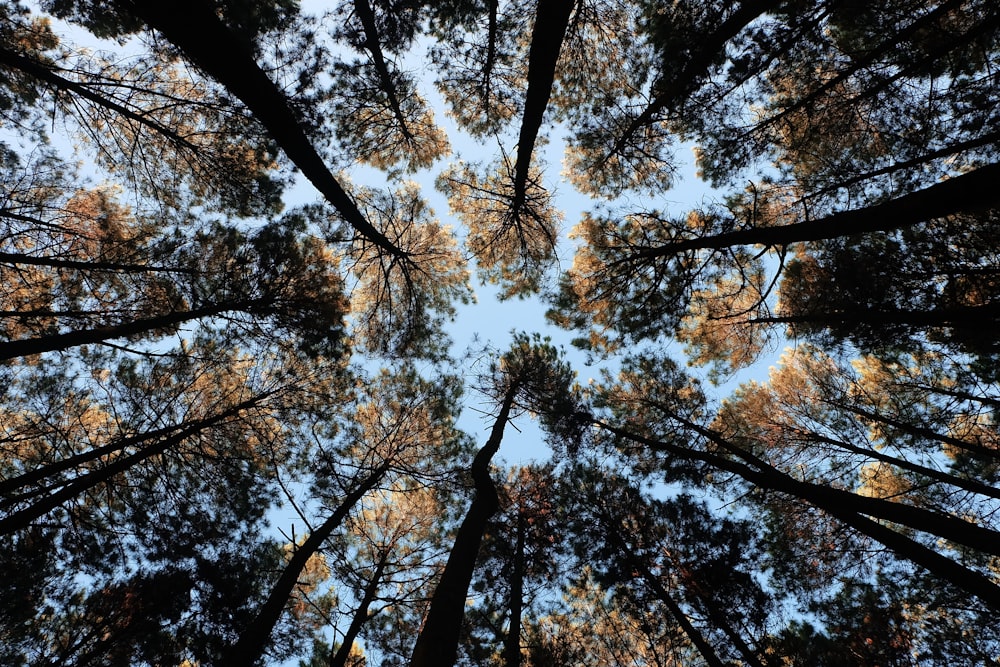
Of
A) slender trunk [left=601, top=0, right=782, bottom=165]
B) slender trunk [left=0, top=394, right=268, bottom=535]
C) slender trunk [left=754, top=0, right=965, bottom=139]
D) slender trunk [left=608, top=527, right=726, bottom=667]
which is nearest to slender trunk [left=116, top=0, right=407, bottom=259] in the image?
slender trunk [left=0, top=394, right=268, bottom=535]

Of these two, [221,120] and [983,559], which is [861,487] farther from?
[221,120]

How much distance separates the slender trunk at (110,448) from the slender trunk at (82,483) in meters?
0.07

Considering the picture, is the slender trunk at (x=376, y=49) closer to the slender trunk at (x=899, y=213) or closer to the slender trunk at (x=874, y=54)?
the slender trunk at (x=899, y=213)

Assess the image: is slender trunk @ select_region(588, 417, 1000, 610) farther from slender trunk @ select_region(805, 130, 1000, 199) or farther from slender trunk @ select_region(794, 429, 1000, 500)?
slender trunk @ select_region(805, 130, 1000, 199)

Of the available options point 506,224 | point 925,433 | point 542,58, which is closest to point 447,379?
point 506,224

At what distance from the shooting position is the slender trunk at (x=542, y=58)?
464 cm

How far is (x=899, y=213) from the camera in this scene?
339cm

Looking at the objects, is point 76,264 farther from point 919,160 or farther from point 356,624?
point 919,160

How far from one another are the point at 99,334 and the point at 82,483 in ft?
5.83

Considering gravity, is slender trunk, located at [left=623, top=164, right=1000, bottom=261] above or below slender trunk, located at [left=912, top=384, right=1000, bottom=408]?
below

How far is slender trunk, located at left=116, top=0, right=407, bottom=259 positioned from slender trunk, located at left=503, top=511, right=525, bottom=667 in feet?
25.4

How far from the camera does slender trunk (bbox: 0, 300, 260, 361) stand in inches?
164

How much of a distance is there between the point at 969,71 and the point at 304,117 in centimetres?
936

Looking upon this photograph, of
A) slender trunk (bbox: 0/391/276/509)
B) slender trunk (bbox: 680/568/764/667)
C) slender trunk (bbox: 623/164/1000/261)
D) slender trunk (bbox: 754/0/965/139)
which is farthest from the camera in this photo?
slender trunk (bbox: 680/568/764/667)
